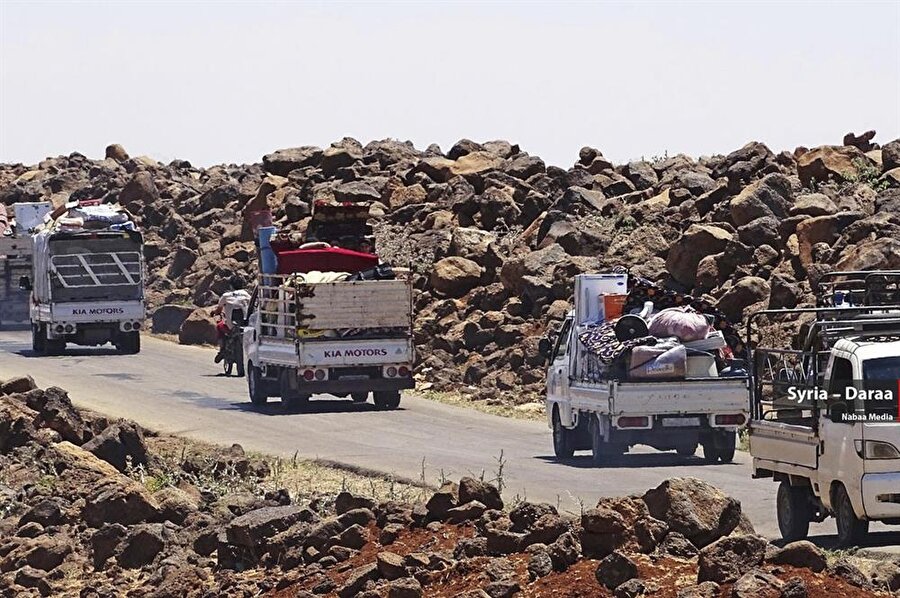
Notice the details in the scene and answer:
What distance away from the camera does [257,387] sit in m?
32.1

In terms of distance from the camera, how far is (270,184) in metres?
62.5

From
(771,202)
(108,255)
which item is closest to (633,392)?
(771,202)

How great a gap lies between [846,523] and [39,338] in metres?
30.5

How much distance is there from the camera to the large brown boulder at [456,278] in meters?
43.1

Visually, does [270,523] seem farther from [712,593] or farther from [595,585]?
[712,593]

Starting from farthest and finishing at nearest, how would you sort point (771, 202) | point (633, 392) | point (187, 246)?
point (187, 246), point (771, 202), point (633, 392)

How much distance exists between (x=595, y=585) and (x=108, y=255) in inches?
1269

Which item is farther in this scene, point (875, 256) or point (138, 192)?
point (138, 192)

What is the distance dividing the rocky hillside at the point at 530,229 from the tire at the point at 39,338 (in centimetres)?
466

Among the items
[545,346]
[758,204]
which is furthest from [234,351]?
[545,346]

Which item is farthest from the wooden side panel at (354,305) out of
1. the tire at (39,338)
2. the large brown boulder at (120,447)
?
the tire at (39,338)

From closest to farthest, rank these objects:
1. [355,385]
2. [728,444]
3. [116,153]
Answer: [728,444]
[355,385]
[116,153]

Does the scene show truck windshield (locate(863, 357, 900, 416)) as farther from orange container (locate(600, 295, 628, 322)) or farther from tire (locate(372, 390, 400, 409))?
tire (locate(372, 390, 400, 409))

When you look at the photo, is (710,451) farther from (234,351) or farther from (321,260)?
(234,351)
